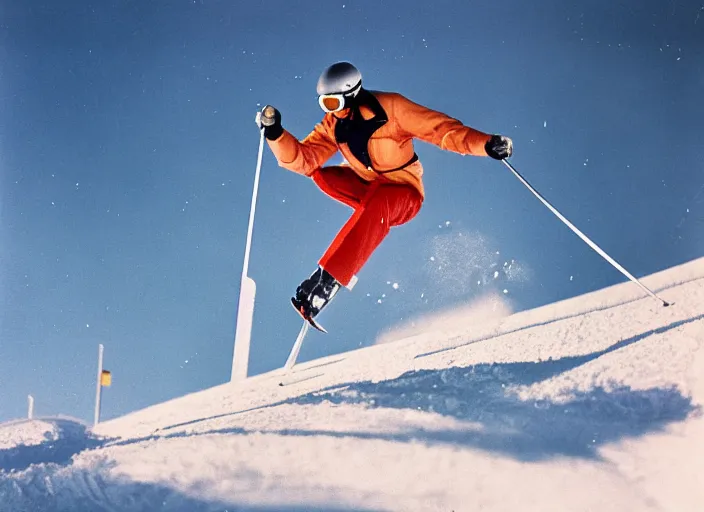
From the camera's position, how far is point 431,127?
1906 millimetres

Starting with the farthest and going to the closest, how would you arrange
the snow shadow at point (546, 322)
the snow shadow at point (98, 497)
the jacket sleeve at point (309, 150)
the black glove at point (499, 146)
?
the snow shadow at point (546, 322) < the snow shadow at point (98, 497) < the jacket sleeve at point (309, 150) < the black glove at point (499, 146)

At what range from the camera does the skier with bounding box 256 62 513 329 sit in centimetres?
186

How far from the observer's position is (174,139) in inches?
88.8

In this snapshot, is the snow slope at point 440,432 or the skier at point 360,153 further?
the snow slope at point 440,432

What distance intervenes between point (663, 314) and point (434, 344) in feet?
2.35

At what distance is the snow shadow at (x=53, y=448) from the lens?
2.14 meters

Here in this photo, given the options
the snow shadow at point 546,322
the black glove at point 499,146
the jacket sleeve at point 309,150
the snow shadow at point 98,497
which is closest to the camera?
the black glove at point 499,146

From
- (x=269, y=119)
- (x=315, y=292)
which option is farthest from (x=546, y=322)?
(x=269, y=119)

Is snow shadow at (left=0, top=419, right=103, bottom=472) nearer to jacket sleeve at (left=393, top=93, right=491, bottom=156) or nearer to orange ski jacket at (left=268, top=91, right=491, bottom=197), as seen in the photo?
orange ski jacket at (left=268, top=91, right=491, bottom=197)

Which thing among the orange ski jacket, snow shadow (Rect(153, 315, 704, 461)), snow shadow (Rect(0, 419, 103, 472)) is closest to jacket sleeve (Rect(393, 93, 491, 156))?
the orange ski jacket

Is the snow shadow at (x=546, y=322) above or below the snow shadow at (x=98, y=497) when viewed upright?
above

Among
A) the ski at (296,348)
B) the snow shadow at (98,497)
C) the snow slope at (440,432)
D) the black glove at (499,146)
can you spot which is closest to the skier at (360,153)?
the black glove at (499,146)

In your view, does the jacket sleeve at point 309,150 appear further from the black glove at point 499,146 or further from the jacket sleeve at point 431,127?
the black glove at point 499,146

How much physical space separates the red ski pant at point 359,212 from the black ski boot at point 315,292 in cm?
3
